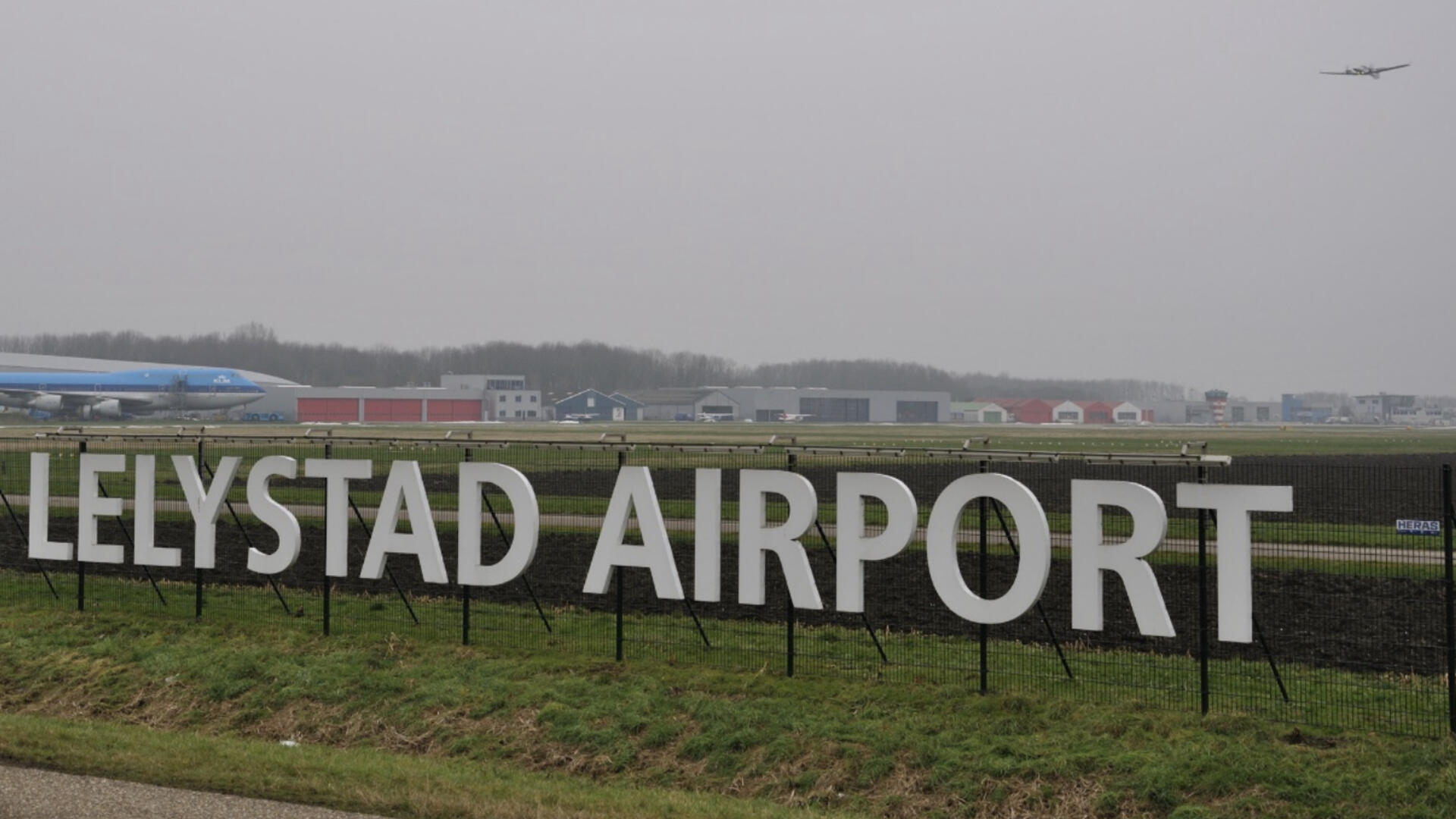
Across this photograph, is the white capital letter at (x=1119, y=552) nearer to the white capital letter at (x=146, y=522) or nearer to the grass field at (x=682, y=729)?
the grass field at (x=682, y=729)

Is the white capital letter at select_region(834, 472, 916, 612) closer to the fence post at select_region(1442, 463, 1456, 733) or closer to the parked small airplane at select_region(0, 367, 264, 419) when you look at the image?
the fence post at select_region(1442, 463, 1456, 733)

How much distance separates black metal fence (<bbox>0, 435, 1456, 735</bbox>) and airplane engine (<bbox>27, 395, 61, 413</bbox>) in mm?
97284

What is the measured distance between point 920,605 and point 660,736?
7.30 meters

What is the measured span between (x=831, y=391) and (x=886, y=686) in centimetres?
16830

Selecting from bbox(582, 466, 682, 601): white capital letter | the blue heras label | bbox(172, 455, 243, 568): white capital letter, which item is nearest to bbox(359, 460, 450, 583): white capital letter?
bbox(582, 466, 682, 601): white capital letter

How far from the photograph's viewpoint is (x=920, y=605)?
19.4 metres

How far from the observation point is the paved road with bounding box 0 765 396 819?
9992 mm

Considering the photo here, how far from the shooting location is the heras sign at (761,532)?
1225 cm

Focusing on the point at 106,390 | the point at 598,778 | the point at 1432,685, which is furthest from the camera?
the point at 106,390

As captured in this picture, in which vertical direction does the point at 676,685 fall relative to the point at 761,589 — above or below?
below

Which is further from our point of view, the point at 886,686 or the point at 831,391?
the point at 831,391

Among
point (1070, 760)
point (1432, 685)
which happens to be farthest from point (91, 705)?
point (1432, 685)

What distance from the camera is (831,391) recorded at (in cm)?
18175

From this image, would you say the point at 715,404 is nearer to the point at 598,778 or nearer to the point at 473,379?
the point at 473,379
